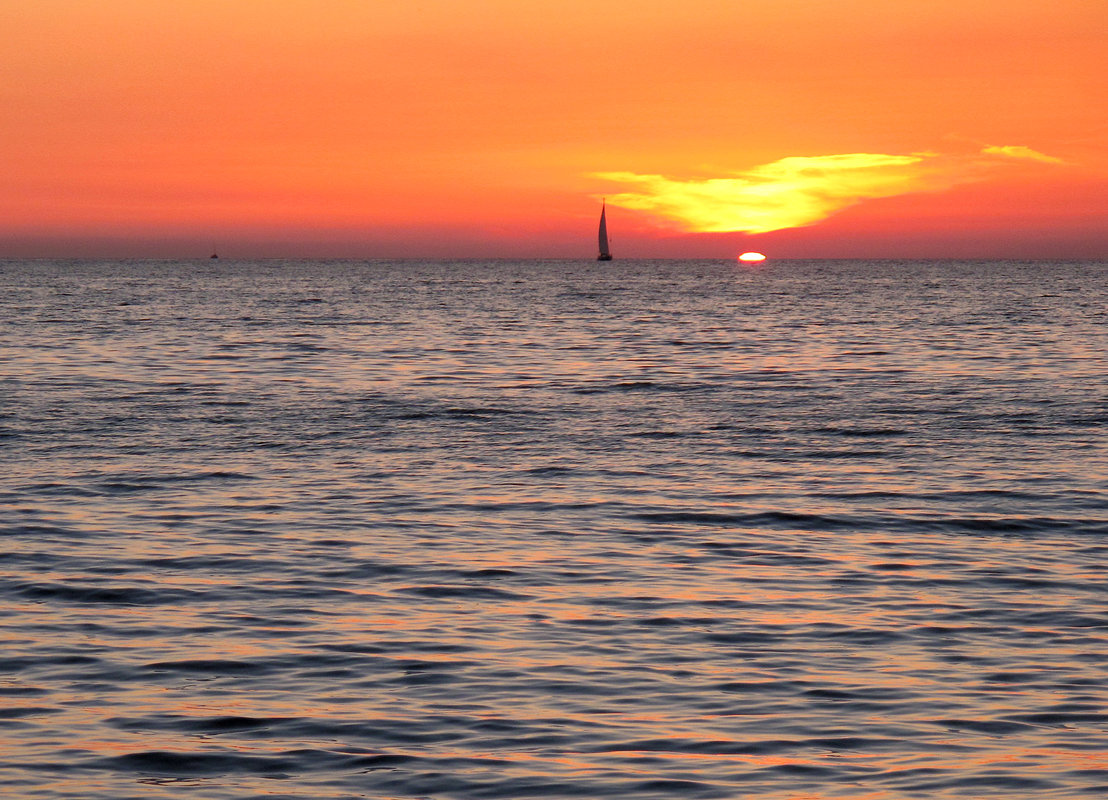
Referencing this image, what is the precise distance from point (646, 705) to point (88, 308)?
291ft

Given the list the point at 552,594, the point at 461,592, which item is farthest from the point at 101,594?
the point at 552,594

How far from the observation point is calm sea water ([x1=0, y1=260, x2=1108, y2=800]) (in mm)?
9734

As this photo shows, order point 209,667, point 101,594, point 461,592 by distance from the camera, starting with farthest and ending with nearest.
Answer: point 461,592
point 101,594
point 209,667

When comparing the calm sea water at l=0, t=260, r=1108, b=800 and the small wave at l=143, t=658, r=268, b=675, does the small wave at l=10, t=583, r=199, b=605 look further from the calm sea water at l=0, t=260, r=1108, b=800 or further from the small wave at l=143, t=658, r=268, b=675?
the small wave at l=143, t=658, r=268, b=675

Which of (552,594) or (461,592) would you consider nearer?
(552,594)

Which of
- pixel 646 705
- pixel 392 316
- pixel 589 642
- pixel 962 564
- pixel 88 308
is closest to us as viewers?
pixel 646 705

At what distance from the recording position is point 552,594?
1458cm

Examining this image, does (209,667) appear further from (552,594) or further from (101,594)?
(552,594)

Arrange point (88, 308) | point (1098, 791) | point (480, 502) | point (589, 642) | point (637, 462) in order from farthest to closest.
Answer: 1. point (88, 308)
2. point (637, 462)
3. point (480, 502)
4. point (589, 642)
5. point (1098, 791)

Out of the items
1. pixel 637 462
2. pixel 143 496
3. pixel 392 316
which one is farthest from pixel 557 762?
pixel 392 316

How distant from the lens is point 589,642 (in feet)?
41.8

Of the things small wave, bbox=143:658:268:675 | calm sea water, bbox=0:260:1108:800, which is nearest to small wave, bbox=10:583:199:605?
calm sea water, bbox=0:260:1108:800

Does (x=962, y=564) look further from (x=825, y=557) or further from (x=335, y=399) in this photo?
(x=335, y=399)

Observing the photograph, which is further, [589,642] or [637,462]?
[637,462]
